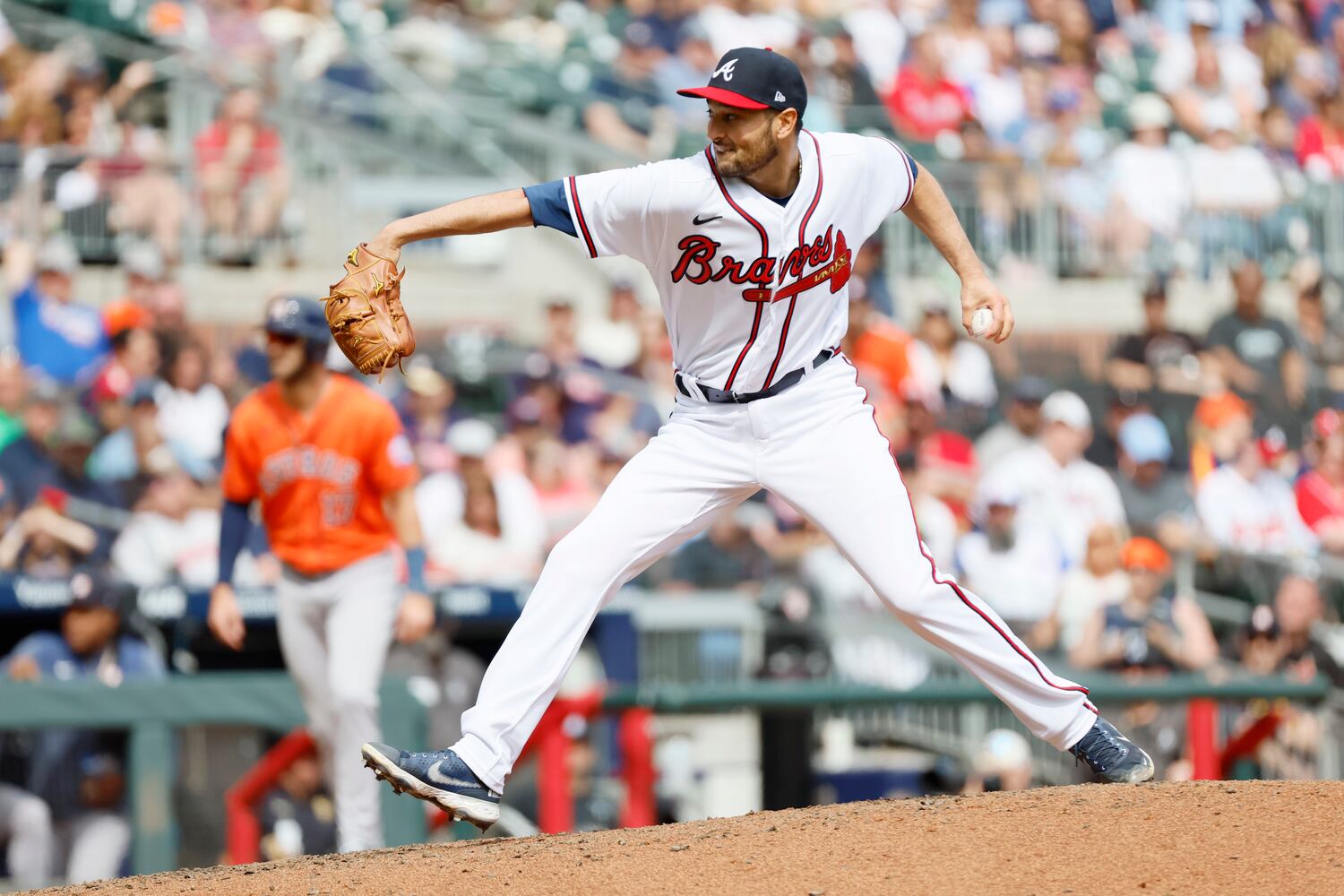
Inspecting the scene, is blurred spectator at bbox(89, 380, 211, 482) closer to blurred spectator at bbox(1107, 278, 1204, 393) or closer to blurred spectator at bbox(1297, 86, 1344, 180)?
blurred spectator at bbox(1107, 278, 1204, 393)

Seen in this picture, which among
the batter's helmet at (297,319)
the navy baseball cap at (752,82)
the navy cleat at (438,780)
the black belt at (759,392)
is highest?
the navy baseball cap at (752,82)

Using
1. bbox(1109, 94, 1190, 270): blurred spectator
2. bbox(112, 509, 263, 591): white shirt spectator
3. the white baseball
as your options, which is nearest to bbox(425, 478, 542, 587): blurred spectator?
bbox(112, 509, 263, 591): white shirt spectator

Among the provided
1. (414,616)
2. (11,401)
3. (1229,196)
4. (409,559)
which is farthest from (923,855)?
(1229,196)

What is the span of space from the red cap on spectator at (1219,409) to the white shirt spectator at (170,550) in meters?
5.51

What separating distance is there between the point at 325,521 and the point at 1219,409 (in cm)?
602

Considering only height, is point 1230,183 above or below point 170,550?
above

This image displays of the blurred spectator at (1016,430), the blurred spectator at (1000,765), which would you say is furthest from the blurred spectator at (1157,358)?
the blurred spectator at (1000,765)

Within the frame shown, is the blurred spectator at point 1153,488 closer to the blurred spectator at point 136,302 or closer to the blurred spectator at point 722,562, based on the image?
the blurred spectator at point 722,562

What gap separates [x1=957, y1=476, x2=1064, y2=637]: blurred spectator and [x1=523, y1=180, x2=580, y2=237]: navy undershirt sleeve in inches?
193

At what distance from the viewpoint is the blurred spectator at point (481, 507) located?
8375 mm

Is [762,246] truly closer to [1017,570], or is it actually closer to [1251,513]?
[1017,570]

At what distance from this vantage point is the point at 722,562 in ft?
28.2

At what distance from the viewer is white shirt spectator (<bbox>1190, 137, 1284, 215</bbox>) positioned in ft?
39.4

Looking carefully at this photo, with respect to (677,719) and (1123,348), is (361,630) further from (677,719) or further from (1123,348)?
(1123,348)
